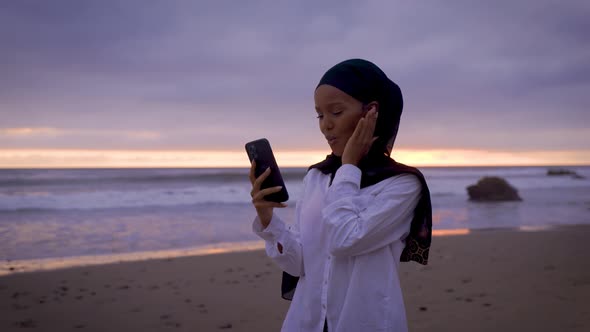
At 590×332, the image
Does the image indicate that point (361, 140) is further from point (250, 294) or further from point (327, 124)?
point (250, 294)

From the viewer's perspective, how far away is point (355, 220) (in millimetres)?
1520

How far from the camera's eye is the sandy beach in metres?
4.90

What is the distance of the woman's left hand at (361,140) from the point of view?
1.55 meters

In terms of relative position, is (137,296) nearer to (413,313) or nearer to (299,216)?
(413,313)

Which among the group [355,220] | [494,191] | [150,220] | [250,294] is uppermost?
[355,220]

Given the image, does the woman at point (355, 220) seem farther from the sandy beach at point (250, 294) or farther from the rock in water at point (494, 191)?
the rock in water at point (494, 191)

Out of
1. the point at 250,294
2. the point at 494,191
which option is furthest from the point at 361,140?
the point at 494,191

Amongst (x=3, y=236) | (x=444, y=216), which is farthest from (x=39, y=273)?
(x=444, y=216)

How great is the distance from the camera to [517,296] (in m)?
5.61

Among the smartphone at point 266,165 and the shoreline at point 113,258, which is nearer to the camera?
the smartphone at point 266,165

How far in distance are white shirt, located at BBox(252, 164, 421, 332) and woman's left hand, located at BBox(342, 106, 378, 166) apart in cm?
4

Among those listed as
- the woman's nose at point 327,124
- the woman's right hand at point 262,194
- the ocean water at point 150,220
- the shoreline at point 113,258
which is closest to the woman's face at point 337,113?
the woman's nose at point 327,124

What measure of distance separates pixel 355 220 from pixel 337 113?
40cm

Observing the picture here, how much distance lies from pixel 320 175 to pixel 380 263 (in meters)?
0.45
